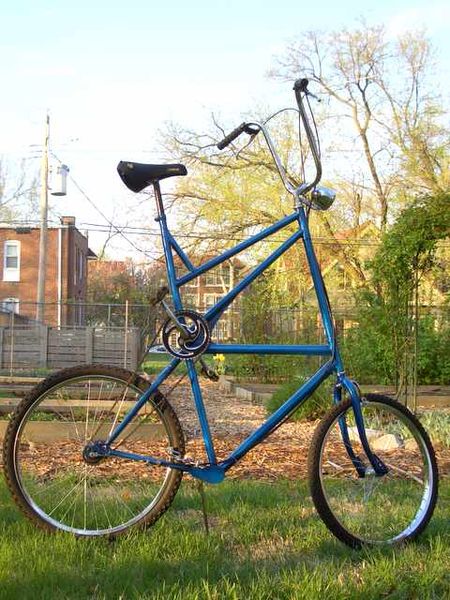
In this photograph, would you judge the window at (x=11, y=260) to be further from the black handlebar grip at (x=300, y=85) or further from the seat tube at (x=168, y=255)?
the black handlebar grip at (x=300, y=85)

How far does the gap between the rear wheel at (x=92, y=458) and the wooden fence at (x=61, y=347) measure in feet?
42.2

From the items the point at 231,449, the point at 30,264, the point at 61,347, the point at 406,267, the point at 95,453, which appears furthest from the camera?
the point at 30,264

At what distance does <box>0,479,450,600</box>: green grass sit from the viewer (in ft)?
8.02

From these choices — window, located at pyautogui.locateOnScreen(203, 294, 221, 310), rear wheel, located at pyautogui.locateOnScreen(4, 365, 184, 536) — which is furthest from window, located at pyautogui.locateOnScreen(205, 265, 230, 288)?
rear wheel, located at pyautogui.locateOnScreen(4, 365, 184, 536)

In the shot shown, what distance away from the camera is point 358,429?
3217mm

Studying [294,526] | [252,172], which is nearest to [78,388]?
[294,526]

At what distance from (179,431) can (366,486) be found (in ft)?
3.23

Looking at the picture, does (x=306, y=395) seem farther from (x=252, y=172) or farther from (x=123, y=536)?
(x=252, y=172)

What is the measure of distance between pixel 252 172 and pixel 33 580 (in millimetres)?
24224

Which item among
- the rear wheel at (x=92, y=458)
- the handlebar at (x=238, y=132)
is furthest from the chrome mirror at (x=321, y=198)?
the rear wheel at (x=92, y=458)

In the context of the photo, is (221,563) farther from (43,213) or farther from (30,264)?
(30,264)

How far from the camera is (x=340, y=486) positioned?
11.9ft

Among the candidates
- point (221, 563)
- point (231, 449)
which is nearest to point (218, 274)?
point (231, 449)

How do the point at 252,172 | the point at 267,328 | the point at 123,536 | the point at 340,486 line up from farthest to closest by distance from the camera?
the point at 252,172 < the point at 267,328 < the point at 340,486 < the point at 123,536
